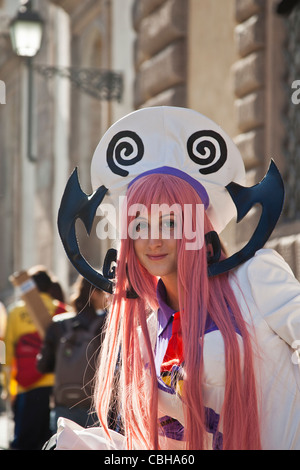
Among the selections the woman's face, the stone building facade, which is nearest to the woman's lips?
the woman's face

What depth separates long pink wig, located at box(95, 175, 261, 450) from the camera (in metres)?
2.89

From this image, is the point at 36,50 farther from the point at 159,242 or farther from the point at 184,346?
the point at 184,346

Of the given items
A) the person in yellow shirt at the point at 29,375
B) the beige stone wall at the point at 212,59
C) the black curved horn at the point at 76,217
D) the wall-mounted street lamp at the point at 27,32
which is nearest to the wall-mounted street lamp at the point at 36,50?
the wall-mounted street lamp at the point at 27,32

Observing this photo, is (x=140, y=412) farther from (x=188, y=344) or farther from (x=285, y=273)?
(x=285, y=273)

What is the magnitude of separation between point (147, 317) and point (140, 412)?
1.30 feet

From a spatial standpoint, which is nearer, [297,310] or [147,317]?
[297,310]

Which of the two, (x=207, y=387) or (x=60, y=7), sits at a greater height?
(x=60, y=7)

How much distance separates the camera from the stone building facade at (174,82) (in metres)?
6.91

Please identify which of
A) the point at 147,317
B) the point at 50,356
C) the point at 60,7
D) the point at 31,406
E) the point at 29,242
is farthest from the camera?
the point at 29,242

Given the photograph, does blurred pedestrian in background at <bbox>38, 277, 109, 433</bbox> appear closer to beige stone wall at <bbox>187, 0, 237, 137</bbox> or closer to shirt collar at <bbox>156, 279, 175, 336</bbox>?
beige stone wall at <bbox>187, 0, 237, 137</bbox>

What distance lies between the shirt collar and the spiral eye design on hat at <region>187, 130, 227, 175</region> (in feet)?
1.27

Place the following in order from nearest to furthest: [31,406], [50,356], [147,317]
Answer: [147,317] → [50,356] → [31,406]
